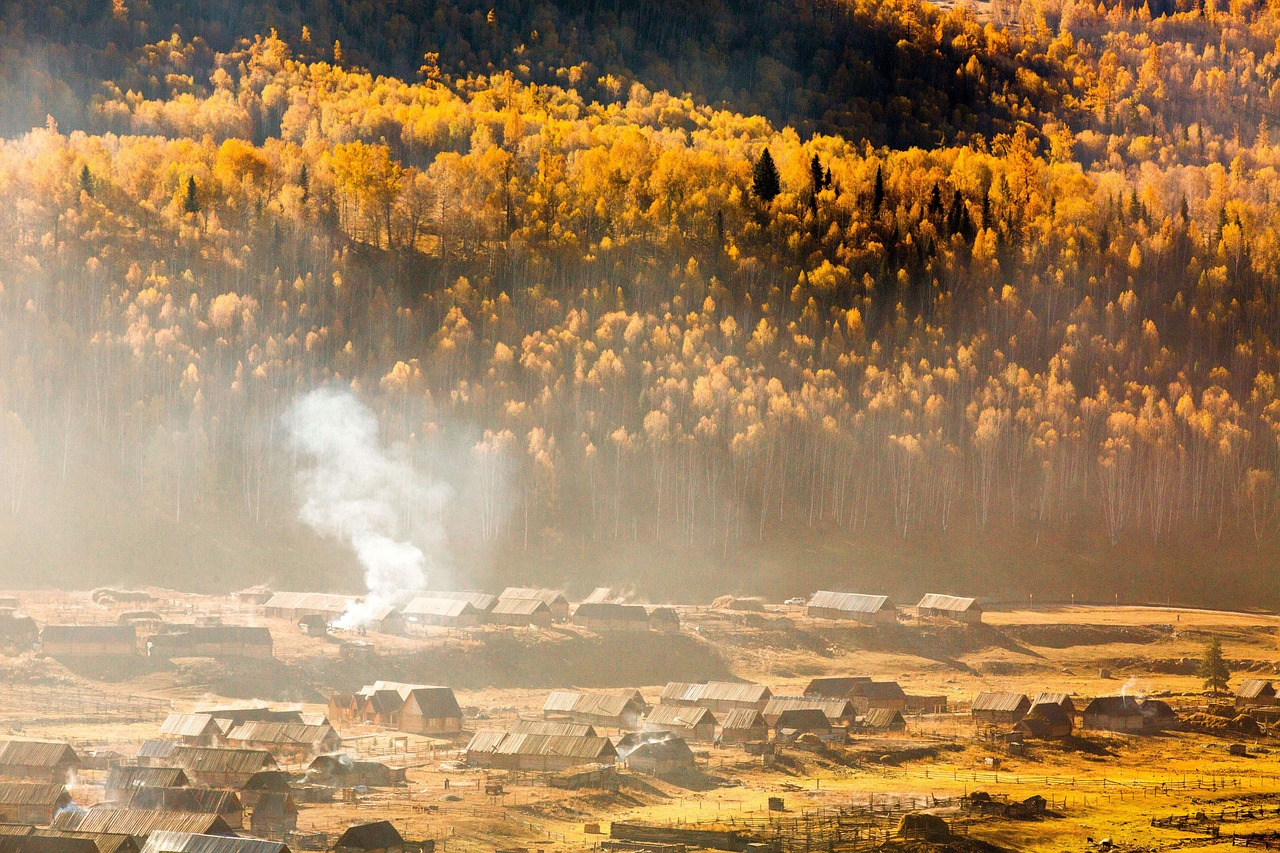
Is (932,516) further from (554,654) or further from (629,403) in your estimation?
(554,654)

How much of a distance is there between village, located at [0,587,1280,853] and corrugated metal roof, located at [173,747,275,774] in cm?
13

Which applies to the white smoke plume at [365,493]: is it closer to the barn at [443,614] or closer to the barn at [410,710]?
the barn at [443,614]

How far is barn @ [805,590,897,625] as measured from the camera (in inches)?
4363

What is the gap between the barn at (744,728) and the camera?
82.8m

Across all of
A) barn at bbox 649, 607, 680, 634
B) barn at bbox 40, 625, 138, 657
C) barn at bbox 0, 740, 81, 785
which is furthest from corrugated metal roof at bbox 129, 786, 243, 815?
barn at bbox 649, 607, 680, 634

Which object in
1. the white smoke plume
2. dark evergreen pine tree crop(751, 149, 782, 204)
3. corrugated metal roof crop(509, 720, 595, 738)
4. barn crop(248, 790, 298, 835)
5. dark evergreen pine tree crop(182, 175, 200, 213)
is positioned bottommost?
barn crop(248, 790, 298, 835)

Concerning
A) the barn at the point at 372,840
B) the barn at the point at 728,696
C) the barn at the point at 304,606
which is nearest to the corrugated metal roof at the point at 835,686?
the barn at the point at 728,696

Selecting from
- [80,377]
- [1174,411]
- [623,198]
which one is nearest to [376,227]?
[623,198]

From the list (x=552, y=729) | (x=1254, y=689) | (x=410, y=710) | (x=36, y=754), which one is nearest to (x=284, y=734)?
(x=410, y=710)

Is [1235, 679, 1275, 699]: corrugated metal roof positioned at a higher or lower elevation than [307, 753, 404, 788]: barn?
higher

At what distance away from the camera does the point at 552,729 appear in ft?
248

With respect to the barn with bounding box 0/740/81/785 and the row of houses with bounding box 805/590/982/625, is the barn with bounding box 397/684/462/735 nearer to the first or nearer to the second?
the barn with bounding box 0/740/81/785

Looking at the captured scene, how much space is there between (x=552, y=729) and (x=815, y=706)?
16.8m

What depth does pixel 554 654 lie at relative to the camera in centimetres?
9956
